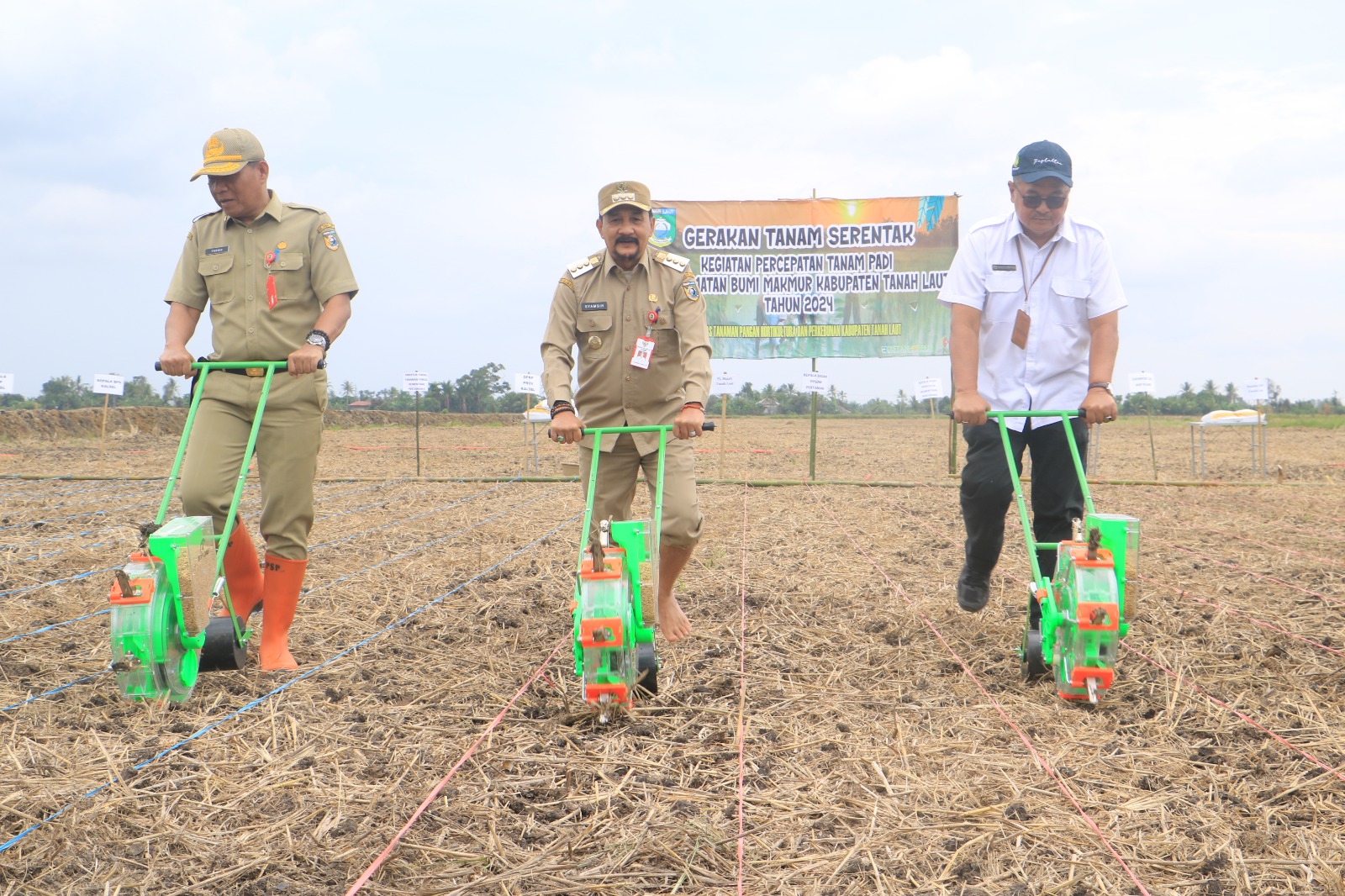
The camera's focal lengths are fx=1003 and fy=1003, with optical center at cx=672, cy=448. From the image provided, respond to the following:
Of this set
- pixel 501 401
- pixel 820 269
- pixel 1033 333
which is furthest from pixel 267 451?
pixel 501 401

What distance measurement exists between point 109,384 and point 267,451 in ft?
43.4

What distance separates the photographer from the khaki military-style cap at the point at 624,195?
407cm

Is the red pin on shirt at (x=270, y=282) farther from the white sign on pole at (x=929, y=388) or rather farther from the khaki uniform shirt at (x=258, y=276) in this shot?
the white sign on pole at (x=929, y=388)

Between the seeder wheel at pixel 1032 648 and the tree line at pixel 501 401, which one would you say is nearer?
the seeder wheel at pixel 1032 648

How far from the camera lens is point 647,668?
12.0 feet

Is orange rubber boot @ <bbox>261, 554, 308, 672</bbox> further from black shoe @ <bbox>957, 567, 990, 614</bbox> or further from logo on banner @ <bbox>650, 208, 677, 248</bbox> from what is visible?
logo on banner @ <bbox>650, 208, 677, 248</bbox>

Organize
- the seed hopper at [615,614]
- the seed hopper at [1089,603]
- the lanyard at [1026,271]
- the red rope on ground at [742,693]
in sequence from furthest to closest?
the lanyard at [1026,271], the seed hopper at [1089,603], the seed hopper at [615,614], the red rope on ground at [742,693]

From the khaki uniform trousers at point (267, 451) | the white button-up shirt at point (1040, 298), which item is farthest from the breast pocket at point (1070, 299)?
the khaki uniform trousers at point (267, 451)

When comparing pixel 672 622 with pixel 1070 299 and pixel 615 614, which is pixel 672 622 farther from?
pixel 1070 299

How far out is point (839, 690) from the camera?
3.91 m

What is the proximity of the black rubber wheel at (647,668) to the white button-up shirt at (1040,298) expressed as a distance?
183 centimetres

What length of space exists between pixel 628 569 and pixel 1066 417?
6.01 ft

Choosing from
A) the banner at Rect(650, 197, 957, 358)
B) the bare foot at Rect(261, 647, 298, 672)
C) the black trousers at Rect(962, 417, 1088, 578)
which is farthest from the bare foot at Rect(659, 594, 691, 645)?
the banner at Rect(650, 197, 957, 358)

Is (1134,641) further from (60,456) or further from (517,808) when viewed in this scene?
(60,456)
